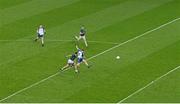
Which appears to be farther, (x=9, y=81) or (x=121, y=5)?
(x=121, y=5)

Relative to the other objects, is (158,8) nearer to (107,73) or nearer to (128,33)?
(128,33)

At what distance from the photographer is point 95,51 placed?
131 feet

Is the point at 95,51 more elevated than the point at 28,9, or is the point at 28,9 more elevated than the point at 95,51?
the point at 28,9

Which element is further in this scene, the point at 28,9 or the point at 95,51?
the point at 28,9

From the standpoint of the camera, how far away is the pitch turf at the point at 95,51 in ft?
107

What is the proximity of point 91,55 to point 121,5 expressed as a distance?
14.2 m

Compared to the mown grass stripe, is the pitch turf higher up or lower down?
lower down

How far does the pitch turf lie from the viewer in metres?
32.6

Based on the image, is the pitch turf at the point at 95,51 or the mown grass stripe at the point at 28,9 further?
the mown grass stripe at the point at 28,9

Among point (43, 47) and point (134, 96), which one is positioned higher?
point (43, 47)

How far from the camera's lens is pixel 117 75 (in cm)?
3503

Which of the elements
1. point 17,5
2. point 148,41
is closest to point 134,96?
point 148,41

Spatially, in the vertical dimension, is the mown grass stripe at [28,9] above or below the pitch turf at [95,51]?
above

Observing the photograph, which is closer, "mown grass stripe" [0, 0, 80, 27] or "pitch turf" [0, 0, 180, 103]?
"pitch turf" [0, 0, 180, 103]
